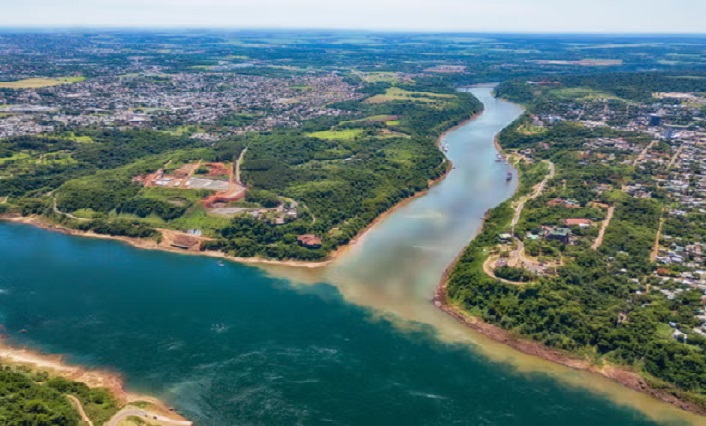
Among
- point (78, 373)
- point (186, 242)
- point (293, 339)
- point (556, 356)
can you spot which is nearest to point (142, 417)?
point (78, 373)

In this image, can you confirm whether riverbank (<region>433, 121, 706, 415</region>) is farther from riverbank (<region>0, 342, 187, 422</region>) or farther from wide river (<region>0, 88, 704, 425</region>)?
riverbank (<region>0, 342, 187, 422</region>)

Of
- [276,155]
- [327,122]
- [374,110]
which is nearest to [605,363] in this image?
[276,155]

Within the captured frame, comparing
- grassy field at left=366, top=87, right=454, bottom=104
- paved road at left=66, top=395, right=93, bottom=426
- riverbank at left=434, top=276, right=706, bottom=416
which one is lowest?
paved road at left=66, top=395, right=93, bottom=426

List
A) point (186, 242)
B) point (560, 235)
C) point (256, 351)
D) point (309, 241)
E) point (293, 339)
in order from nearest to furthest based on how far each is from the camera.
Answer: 1. point (256, 351)
2. point (293, 339)
3. point (560, 235)
4. point (309, 241)
5. point (186, 242)

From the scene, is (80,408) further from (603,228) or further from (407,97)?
(407,97)

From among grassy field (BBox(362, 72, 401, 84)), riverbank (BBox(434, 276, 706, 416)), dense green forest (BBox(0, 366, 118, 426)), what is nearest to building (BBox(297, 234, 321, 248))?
riverbank (BBox(434, 276, 706, 416))

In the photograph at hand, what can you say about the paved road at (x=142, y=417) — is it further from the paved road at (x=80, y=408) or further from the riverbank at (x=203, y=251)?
the riverbank at (x=203, y=251)

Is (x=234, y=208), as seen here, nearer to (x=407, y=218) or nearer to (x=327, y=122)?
(x=407, y=218)
